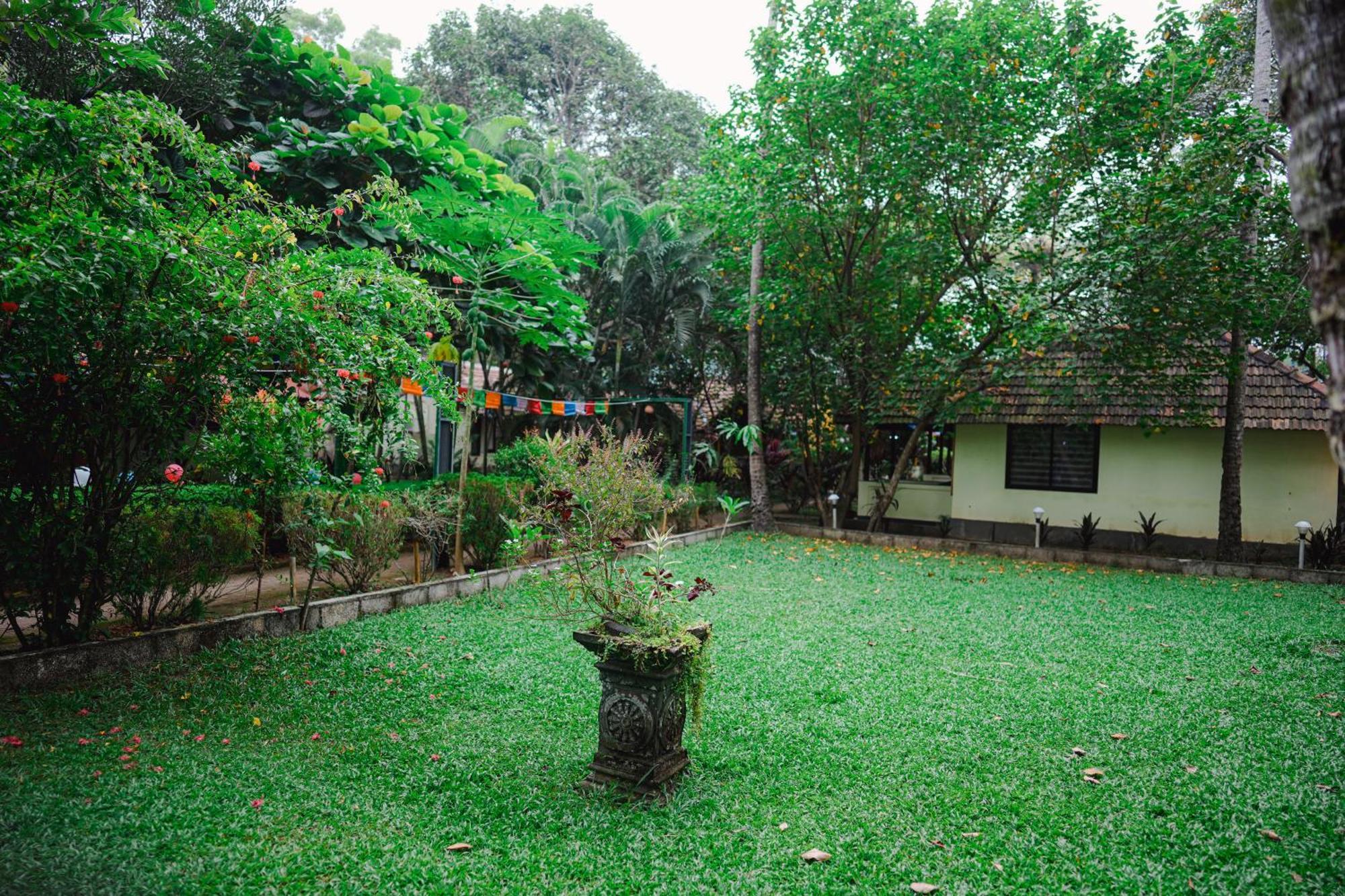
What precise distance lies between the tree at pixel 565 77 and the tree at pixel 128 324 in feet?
69.5

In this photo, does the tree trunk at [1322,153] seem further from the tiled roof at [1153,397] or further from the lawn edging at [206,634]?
the tiled roof at [1153,397]

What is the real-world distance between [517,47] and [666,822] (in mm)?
28374

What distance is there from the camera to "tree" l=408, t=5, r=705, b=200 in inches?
1047

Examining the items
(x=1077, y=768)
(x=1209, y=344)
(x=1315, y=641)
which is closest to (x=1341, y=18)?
(x=1077, y=768)

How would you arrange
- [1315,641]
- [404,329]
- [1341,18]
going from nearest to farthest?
[1341,18]
[404,329]
[1315,641]

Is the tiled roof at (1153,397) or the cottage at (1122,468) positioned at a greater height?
the tiled roof at (1153,397)

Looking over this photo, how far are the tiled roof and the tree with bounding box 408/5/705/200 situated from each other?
14.8m

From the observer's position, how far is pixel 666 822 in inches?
147

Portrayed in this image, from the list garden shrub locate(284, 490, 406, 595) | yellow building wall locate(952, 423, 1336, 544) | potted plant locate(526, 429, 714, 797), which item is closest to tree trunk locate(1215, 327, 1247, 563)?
yellow building wall locate(952, 423, 1336, 544)

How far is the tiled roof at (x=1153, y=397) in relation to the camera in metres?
12.0

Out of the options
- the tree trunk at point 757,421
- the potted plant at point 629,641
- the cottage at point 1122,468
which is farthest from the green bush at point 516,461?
the cottage at point 1122,468

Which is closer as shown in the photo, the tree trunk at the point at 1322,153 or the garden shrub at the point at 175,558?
the tree trunk at the point at 1322,153

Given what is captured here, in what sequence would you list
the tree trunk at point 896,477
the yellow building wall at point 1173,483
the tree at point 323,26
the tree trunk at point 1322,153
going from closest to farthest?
the tree trunk at point 1322,153
the yellow building wall at point 1173,483
the tree trunk at point 896,477
the tree at point 323,26

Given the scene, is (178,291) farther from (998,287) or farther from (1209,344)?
(1209,344)
